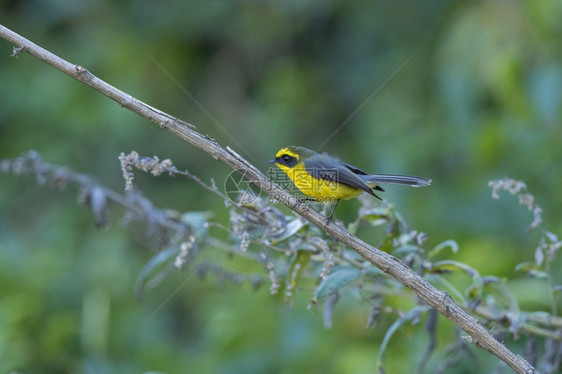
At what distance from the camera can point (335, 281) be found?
1.78 metres

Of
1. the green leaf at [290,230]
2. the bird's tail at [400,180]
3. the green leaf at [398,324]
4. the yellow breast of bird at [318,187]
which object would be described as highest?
the bird's tail at [400,180]

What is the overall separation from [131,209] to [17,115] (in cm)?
349

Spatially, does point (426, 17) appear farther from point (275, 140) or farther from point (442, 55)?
point (275, 140)

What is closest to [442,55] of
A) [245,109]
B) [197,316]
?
[245,109]

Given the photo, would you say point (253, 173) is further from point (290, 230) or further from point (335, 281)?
point (335, 281)

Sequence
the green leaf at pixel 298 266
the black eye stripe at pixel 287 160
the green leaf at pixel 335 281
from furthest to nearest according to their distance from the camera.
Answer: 1. the black eye stripe at pixel 287 160
2. the green leaf at pixel 298 266
3. the green leaf at pixel 335 281

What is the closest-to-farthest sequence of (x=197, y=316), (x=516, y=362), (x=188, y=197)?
(x=516, y=362)
(x=197, y=316)
(x=188, y=197)

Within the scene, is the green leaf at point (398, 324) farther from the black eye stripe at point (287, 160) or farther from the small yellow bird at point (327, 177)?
the black eye stripe at point (287, 160)

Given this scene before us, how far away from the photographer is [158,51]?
535 centimetres

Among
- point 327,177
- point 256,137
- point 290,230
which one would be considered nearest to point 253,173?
point 290,230

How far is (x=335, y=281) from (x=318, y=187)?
663 millimetres

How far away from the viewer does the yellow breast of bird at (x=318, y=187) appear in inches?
89.7

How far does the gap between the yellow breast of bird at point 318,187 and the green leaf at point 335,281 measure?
0.46 m

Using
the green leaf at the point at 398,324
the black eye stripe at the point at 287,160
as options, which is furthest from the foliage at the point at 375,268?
the black eye stripe at the point at 287,160
